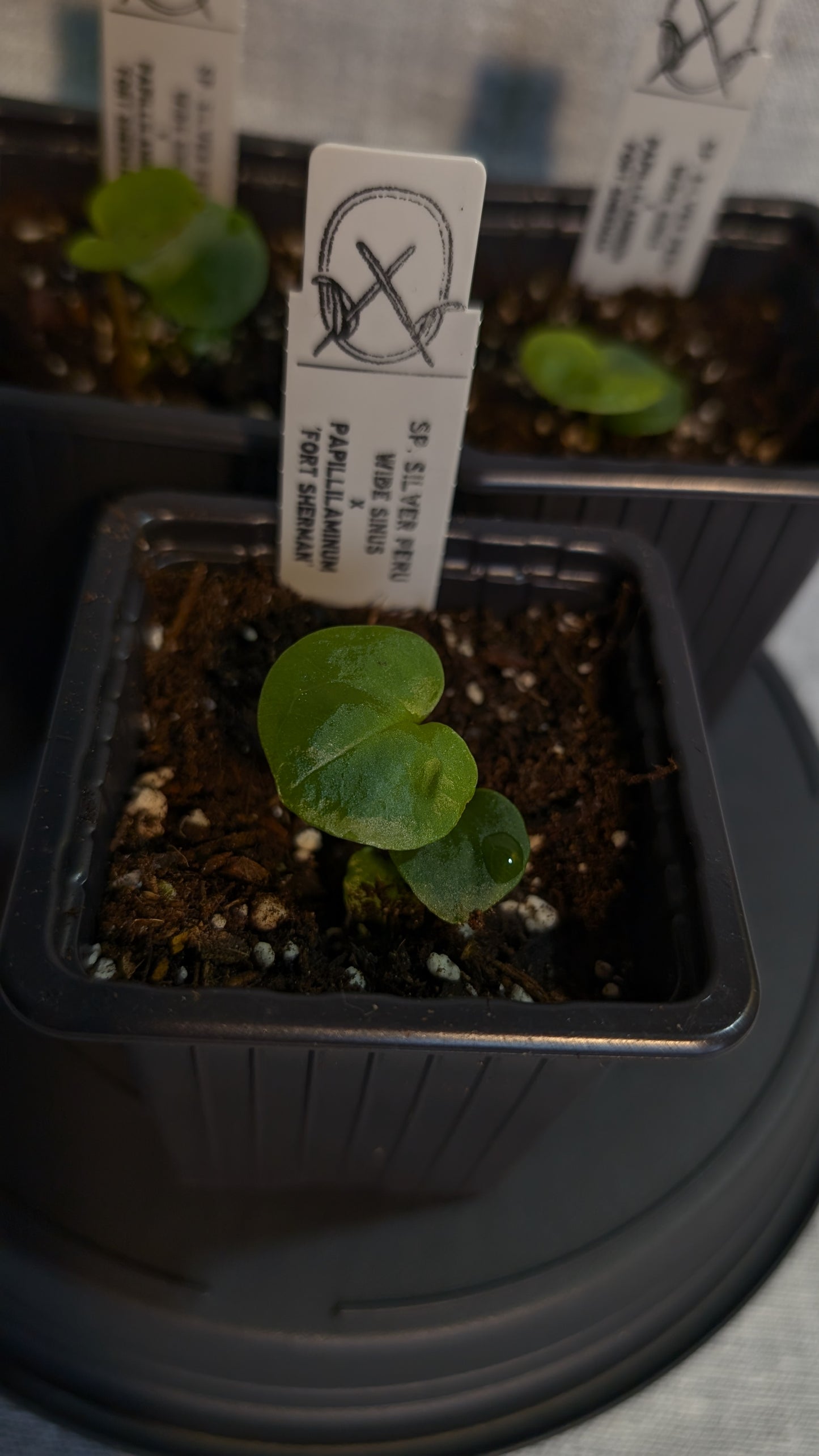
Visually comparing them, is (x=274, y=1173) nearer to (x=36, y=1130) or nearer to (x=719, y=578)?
(x=36, y=1130)

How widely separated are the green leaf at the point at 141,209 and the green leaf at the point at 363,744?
39 centimetres

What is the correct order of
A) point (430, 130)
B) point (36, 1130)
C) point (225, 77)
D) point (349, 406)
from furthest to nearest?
1. point (430, 130)
2. point (225, 77)
3. point (36, 1130)
4. point (349, 406)

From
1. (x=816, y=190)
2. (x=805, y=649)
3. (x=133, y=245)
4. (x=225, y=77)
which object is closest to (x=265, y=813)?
(x=133, y=245)

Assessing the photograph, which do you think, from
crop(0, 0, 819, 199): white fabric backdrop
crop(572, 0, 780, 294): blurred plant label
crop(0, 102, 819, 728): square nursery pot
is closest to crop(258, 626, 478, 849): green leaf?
crop(0, 102, 819, 728): square nursery pot

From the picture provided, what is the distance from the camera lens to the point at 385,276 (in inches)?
21.3

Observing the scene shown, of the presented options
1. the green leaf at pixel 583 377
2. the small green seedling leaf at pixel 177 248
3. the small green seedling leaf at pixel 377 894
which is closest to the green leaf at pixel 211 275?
the small green seedling leaf at pixel 177 248

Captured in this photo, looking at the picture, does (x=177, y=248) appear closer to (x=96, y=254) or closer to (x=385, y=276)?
(x=96, y=254)

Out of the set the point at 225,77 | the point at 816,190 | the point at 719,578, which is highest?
the point at 225,77

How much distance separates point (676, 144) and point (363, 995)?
0.80 metres

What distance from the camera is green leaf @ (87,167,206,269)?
773 millimetres

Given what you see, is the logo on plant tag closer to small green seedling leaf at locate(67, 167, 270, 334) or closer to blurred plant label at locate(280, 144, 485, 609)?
blurred plant label at locate(280, 144, 485, 609)

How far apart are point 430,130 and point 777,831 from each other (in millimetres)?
837

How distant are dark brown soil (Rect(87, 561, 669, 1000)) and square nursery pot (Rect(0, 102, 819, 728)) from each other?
0.12 meters

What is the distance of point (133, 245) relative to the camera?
77cm
